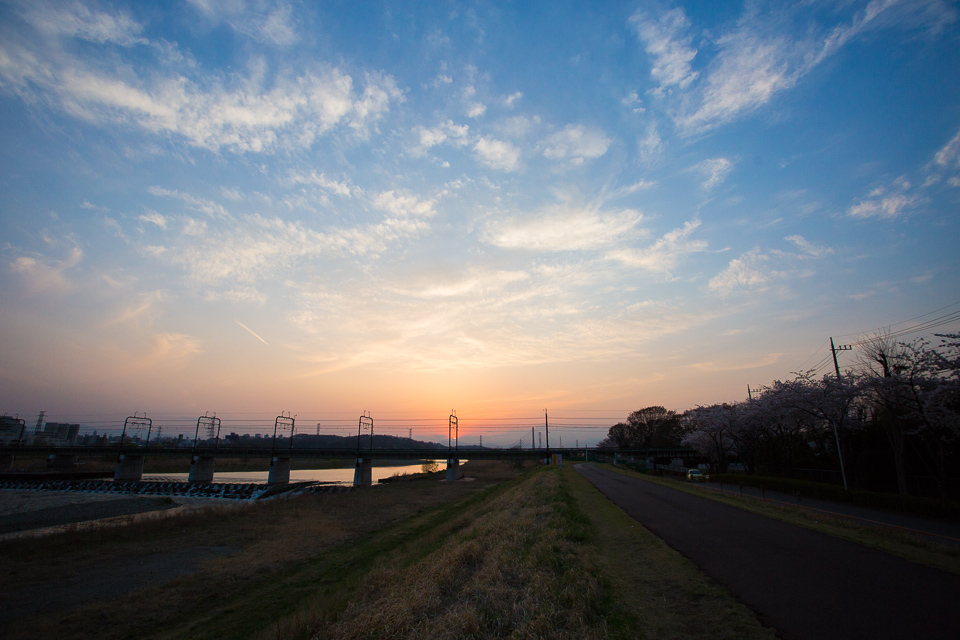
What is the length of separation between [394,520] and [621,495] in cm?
1902

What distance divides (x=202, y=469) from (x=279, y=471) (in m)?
18.6

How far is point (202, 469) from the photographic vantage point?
8538cm

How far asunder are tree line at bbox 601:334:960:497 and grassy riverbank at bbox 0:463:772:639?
23.9m

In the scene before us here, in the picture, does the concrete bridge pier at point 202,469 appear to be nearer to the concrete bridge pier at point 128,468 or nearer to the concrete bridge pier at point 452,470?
the concrete bridge pier at point 128,468

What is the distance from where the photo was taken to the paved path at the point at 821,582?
788 cm

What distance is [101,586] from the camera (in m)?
18.6

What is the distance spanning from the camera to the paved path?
310 inches

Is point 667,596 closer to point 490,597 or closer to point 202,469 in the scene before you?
point 490,597

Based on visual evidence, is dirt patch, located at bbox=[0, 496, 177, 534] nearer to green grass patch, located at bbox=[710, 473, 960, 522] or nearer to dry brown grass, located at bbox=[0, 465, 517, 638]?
dry brown grass, located at bbox=[0, 465, 517, 638]

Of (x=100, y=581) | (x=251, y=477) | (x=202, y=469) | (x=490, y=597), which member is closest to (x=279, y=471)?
(x=202, y=469)

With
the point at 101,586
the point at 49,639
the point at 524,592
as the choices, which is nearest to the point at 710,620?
the point at 524,592

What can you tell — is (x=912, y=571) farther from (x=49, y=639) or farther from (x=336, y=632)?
(x=49, y=639)

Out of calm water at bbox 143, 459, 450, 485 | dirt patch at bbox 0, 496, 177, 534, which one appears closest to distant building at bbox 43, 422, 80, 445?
calm water at bbox 143, 459, 450, 485

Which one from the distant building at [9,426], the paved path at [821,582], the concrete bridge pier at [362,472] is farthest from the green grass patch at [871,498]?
the distant building at [9,426]
